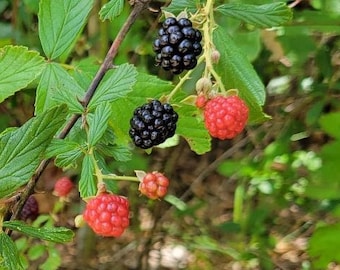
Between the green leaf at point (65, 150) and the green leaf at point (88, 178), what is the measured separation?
0.02m

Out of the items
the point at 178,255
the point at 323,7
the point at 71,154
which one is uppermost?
the point at 71,154

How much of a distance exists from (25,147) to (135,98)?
36cm

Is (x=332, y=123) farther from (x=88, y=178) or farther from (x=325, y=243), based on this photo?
(x=88, y=178)

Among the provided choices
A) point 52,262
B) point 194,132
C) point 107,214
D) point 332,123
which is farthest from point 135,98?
point 52,262

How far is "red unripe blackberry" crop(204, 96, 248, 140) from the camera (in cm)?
98

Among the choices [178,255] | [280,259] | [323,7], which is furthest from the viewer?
[178,255]

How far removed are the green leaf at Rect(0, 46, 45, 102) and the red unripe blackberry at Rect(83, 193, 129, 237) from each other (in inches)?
9.0

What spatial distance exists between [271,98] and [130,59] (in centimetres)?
61

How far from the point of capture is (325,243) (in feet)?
5.49

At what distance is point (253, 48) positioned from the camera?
176cm

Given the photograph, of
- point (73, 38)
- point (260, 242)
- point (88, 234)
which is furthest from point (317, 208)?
point (73, 38)

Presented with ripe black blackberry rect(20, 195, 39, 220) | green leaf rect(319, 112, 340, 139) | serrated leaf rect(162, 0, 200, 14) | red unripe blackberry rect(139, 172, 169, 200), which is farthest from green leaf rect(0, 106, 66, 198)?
green leaf rect(319, 112, 340, 139)

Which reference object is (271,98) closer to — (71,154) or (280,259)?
(280,259)

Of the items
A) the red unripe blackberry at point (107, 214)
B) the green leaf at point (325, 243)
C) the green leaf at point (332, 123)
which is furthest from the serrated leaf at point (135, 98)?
the green leaf at point (325, 243)
